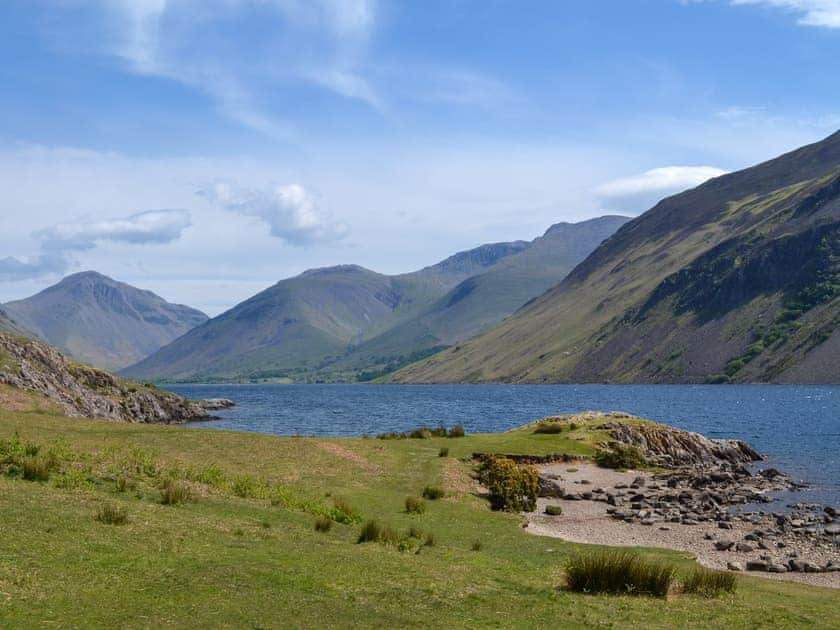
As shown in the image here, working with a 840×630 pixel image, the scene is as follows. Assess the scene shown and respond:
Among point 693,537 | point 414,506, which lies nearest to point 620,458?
point 693,537

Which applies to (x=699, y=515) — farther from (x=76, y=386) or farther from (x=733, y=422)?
(x=76, y=386)

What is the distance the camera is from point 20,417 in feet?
154

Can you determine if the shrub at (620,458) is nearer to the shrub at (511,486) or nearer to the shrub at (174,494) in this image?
the shrub at (511,486)

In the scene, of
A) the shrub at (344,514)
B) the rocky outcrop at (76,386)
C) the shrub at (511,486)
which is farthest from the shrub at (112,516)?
the rocky outcrop at (76,386)

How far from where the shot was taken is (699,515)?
4344 centimetres

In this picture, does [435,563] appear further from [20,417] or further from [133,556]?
[20,417]

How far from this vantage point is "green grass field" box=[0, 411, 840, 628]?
16.7 metres

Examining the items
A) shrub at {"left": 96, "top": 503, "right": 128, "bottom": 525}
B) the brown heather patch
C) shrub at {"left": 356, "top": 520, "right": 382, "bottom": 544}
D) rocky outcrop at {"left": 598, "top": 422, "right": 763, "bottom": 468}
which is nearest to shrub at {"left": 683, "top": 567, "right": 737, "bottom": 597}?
shrub at {"left": 356, "top": 520, "right": 382, "bottom": 544}

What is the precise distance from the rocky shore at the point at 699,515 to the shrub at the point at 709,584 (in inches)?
329

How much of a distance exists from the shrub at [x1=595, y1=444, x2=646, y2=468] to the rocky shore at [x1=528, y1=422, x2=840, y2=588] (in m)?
1.46

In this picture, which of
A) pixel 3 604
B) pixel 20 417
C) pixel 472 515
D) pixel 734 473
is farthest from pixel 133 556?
pixel 734 473

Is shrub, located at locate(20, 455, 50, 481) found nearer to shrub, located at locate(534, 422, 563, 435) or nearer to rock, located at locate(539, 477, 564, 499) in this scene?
rock, located at locate(539, 477, 564, 499)

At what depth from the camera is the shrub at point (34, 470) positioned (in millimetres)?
28047

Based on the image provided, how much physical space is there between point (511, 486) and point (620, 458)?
69.0ft
